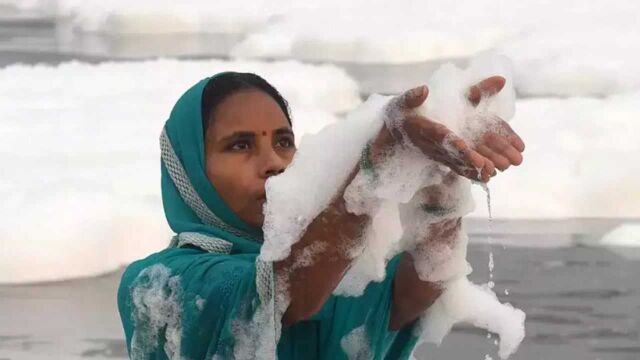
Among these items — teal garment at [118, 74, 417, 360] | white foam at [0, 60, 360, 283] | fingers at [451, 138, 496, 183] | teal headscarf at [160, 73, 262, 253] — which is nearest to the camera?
fingers at [451, 138, 496, 183]

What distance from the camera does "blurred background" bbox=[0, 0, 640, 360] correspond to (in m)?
2.75

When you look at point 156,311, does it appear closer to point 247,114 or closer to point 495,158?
point 247,114

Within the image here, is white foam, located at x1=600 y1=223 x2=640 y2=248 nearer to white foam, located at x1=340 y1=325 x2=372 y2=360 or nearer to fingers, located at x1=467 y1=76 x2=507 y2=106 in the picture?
white foam, located at x1=340 y1=325 x2=372 y2=360

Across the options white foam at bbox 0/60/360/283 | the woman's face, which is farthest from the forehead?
white foam at bbox 0/60/360/283

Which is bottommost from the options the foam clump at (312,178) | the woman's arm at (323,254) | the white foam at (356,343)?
the white foam at (356,343)

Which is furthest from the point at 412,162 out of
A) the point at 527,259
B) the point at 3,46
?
the point at 3,46

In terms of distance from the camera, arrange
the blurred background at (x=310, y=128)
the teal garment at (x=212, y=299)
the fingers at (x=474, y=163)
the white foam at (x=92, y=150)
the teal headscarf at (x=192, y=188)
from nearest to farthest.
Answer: the fingers at (x=474, y=163), the teal garment at (x=212, y=299), the teal headscarf at (x=192, y=188), the blurred background at (x=310, y=128), the white foam at (x=92, y=150)

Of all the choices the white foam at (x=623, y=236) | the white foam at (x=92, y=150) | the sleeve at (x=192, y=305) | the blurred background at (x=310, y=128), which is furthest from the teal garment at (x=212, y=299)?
the white foam at (x=623, y=236)

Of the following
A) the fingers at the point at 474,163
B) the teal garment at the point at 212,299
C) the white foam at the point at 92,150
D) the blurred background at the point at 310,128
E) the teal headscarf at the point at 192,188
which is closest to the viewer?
the fingers at the point at 474,163

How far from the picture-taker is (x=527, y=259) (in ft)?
9.97

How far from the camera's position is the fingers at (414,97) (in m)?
0.80

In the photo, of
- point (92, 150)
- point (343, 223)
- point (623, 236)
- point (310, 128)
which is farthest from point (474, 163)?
point (92, 150)

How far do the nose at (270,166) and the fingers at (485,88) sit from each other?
0.27m

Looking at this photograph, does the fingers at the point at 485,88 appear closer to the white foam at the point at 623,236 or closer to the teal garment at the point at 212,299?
the teal garment at the point at 212,299
